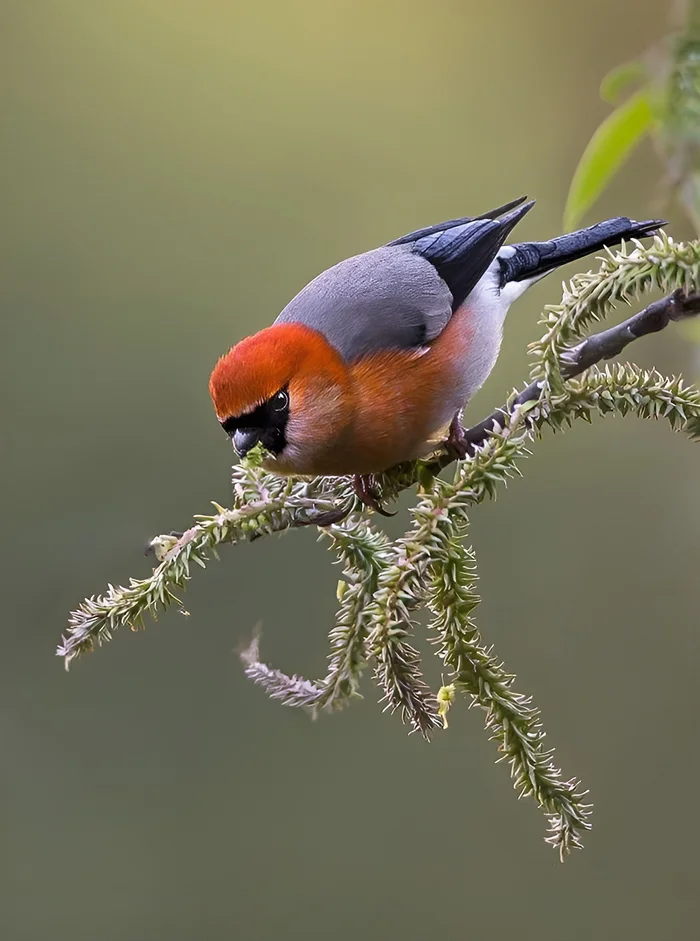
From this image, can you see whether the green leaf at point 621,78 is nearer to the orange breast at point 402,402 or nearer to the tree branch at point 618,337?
the tree branch at point 618,337

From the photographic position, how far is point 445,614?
0.87 m

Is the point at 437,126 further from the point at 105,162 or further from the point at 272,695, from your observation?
the point at 272,695

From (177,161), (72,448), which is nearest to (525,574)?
(72,448)

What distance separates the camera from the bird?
4.14 ft

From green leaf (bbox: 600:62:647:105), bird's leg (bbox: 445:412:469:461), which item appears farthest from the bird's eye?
green leaf (bbox: 600:62:647:105)

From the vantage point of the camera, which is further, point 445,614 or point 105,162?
point 105,162

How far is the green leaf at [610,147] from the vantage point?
3.34 ft

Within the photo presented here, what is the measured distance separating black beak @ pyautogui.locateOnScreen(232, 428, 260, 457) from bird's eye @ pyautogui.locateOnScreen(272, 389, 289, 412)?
0.15 ft

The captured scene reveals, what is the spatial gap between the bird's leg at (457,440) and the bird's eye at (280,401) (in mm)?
262

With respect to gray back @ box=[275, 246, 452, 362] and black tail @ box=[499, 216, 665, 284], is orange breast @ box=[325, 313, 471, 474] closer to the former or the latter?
gray back @ box=[275, 246, 452, 362]

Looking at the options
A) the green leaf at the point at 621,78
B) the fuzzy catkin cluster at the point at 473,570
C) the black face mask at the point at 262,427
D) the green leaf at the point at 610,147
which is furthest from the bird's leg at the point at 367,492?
the green leaf at the point at 621,78

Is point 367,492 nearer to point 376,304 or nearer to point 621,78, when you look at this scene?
point 376,304

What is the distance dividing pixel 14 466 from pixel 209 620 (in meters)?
0.84

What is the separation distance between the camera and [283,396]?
50.6 inches
